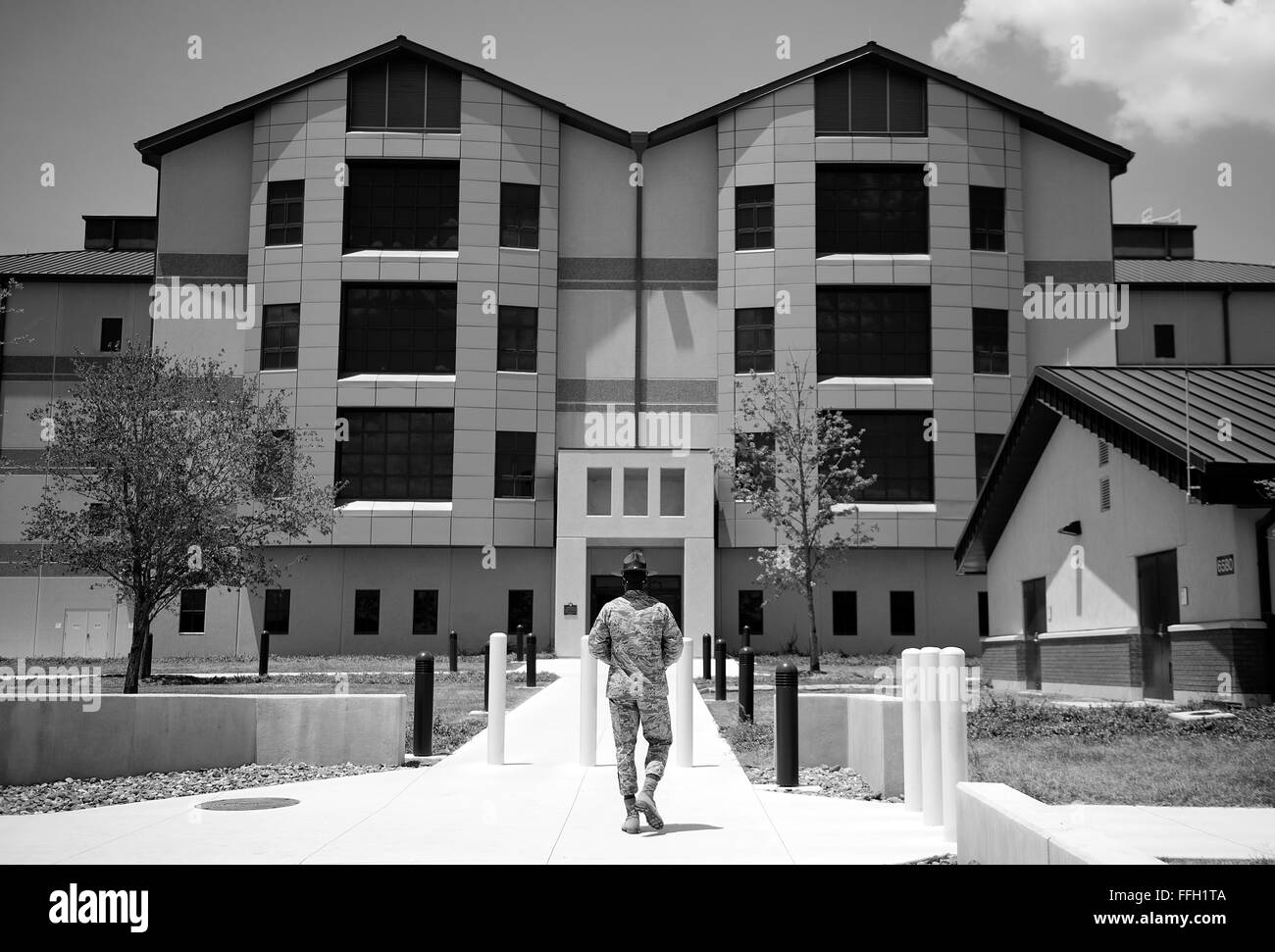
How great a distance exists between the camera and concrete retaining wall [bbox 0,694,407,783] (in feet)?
41.0

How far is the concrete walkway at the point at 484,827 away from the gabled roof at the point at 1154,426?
8.59 m

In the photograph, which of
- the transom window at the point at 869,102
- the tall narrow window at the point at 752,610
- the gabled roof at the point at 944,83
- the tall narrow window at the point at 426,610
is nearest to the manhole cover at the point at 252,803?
the tall narrow window at the point at 426,610

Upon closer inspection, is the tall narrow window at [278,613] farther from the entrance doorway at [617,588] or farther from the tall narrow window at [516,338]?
the tall narrow window at [516,338]

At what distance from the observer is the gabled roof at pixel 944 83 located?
42.3 meters

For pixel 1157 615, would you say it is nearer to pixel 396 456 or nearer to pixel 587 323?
pixel 587 323

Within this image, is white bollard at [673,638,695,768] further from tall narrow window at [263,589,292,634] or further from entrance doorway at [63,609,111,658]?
entrance doorway at [63,609,111,658]

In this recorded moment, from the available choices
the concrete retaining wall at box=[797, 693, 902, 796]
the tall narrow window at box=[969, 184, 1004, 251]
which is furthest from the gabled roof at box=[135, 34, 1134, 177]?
the concrete retaining wall at box=[797, 693, 902, 796]

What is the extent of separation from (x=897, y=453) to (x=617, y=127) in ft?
46.6

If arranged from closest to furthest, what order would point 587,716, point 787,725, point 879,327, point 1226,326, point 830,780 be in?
point 787,725
point 830,780
point 587,716
point 879,327
point 1226,326

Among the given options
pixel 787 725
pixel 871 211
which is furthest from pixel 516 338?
pixel 787 725

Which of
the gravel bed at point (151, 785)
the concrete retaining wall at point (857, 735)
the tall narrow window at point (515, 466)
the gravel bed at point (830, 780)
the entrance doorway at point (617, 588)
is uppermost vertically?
the tall narrow window at point (515, 466)

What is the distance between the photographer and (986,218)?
4272cm
